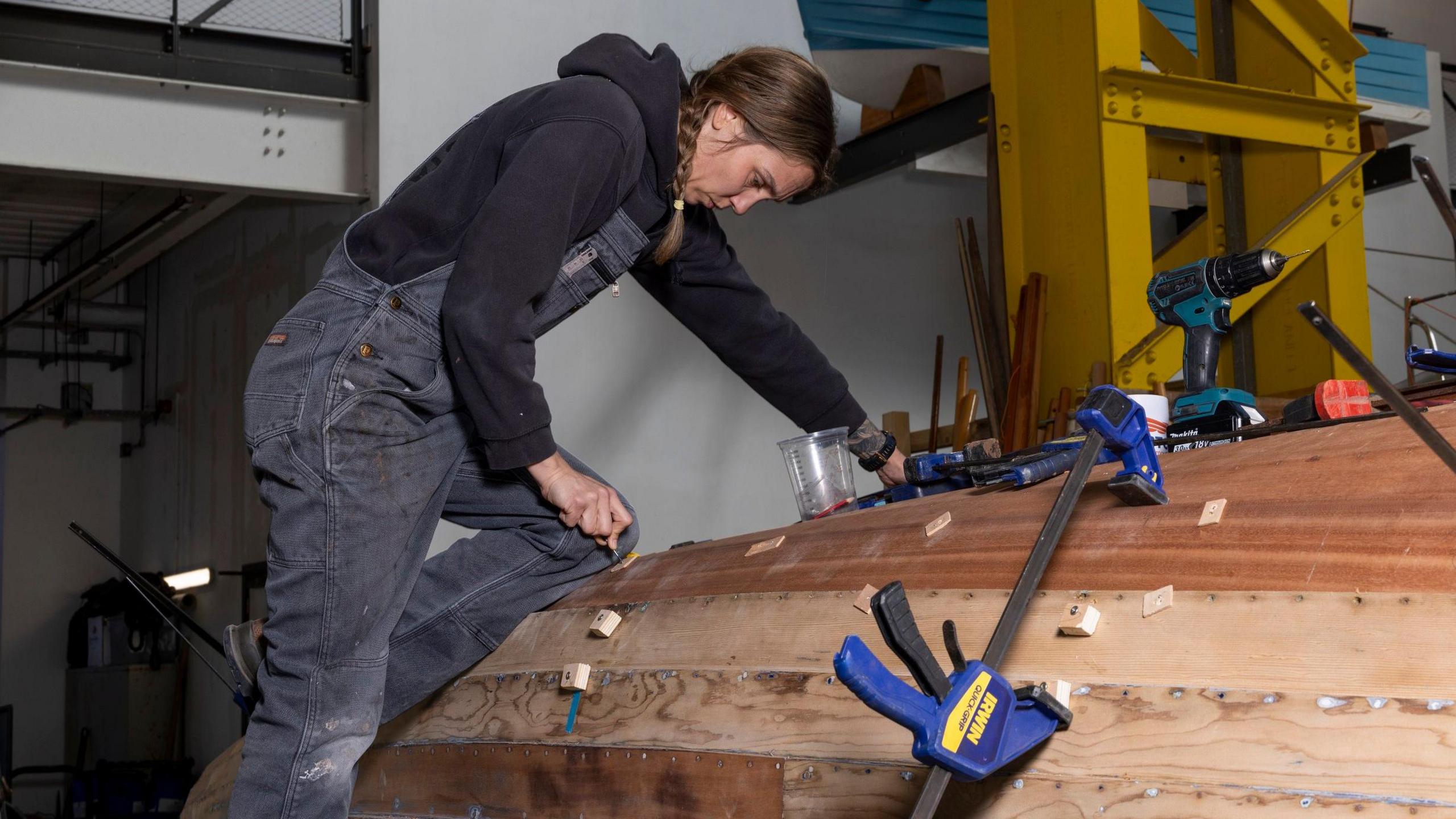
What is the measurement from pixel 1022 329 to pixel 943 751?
2.57 metres

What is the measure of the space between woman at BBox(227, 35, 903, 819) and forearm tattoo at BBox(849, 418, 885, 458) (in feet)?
1.81

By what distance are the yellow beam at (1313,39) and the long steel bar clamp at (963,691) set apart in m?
2.79

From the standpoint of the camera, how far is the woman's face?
1.92 m

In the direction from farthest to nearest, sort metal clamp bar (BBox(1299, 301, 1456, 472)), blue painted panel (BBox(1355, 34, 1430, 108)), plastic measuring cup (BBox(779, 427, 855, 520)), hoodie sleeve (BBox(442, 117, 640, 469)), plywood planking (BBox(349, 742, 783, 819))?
blue painted panel (BBox(1355, 34, 1430, 108)) → plastic measuring cup (BBox(779, 427, 855, 520)) → hoodie sleeve (BBox(442, 117, 640, 469)) → plywood planking (BBox(349, 742, 783, 819)) → metal clamp bar (BBox(1299, 301, 1456, 472))

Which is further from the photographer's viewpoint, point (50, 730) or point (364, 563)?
point (50, 730)

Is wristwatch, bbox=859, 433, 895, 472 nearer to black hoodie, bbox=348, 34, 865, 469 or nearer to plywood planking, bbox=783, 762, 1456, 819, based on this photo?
black hoodie, bbox=348, 34, 865, 469

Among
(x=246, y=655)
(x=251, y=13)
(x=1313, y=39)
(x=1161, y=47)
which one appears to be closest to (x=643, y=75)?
(x=246, y=655)

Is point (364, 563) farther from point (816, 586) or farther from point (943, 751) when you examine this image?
point (943, 751)

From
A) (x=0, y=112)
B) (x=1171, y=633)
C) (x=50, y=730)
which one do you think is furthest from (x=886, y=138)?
(x=50, y=730)

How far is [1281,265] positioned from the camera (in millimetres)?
1742

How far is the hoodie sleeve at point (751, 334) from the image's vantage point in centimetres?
232

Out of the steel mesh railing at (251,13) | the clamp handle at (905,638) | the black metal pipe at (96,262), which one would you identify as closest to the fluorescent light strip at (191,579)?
the black metal pipe at (96,262)

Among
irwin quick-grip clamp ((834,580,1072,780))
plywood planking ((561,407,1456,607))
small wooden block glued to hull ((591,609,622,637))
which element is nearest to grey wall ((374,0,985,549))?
small wooden block glued to hull ((591,609,622,637))

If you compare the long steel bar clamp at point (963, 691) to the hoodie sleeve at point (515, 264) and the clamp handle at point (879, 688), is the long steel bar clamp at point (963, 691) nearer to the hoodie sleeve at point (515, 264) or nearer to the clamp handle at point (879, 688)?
the clamp handle at point (879, 688)
